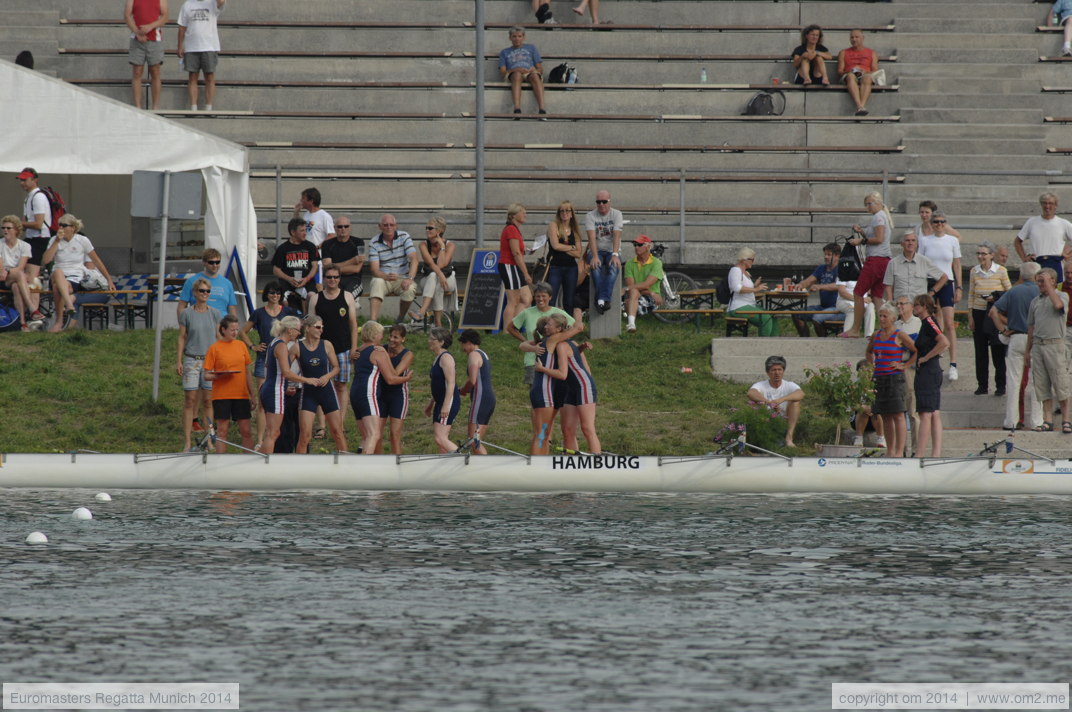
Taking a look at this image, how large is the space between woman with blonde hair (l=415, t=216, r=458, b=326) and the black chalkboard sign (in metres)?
0.44

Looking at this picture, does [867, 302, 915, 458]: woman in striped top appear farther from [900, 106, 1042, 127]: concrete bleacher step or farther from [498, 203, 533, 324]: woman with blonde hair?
[900, 106, 1042, 127]: concrete bleacher step

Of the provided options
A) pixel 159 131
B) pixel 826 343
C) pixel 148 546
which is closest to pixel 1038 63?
pixel 826 343

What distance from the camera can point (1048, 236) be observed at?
19516mm

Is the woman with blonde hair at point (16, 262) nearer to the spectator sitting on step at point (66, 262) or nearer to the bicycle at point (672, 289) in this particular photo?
the spectator sitting on step at point (66, 262)

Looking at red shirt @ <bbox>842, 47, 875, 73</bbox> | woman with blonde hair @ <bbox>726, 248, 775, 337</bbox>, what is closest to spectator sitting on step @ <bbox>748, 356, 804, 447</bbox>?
woman with blonde hair @ <bbox>726, 248, 775, 337</bbox>

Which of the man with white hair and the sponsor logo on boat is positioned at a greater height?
the man with white hair

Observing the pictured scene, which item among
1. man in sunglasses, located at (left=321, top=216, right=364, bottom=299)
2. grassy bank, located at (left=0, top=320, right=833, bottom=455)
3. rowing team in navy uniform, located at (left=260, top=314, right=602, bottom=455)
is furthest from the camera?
man in sunglasses, located at (left=321, top=216, right=364, bottom=299)

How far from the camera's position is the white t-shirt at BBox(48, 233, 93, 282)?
20828mm

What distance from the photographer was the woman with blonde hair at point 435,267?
21.0 m

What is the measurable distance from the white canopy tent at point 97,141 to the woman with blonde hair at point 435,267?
7.54 feet

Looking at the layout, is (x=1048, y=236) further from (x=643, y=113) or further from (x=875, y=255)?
(x=643, y=113)

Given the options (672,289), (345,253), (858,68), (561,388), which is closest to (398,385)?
(561,388)

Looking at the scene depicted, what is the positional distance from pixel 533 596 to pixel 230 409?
6.67m

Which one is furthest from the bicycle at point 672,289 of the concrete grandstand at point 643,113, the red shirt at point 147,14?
the red shirt at point 147,14
